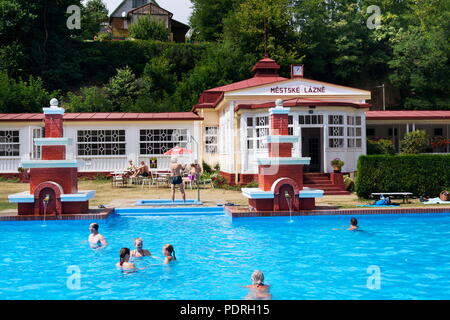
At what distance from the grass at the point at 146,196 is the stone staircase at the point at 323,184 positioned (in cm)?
82

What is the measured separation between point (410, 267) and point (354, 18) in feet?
133

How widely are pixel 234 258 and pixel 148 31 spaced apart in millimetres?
46141

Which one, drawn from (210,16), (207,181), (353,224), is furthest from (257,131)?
(210,16)

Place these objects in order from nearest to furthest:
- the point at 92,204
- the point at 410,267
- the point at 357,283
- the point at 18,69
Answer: the point at 357,283, the point at 410,267, the point at 92,204, the point at 18,69

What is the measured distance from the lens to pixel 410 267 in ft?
27.5

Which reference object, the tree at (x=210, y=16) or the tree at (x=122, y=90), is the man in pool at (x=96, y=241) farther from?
the tree at (x=210, y=16)

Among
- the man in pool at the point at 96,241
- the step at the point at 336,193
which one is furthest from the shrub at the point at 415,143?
the man in pool at the point at 96,241

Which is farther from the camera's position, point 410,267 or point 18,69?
point 18,69

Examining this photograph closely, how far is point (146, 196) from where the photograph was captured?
18.5 meters

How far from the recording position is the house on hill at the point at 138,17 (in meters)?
58.8

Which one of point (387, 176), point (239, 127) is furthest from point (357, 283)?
point (239, 127)

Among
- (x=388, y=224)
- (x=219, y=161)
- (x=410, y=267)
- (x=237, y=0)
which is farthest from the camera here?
(x=237, y=0)

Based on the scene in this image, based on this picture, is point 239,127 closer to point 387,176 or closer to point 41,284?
point 387,176

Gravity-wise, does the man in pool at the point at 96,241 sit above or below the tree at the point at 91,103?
below
